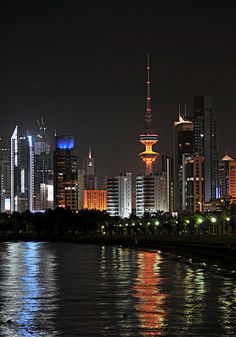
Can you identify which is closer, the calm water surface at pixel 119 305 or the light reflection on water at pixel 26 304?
the calm water surface at pixel 119 305

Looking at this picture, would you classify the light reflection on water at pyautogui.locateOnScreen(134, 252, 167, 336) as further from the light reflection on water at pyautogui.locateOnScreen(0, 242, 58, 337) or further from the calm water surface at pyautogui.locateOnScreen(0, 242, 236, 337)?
the light reflection on water at pyautogui.locateOnScreen(0, 242, 58, 337)

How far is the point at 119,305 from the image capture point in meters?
28.8

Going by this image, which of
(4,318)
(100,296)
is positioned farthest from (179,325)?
(100,296)

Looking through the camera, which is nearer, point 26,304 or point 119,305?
point 119,305

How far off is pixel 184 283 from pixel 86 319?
583 inches

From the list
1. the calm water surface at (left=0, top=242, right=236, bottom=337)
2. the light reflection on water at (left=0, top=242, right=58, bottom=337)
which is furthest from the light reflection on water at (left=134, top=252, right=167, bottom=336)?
the light reflection on water at (left=0, top=242, right=58, bottom=337)

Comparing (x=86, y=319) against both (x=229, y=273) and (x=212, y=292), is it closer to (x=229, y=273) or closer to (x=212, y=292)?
(x=212, y=292)

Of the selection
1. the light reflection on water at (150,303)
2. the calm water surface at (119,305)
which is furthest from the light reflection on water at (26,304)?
the light reflection on water at (150,303)

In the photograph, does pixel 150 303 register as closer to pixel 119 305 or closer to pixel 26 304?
pixel 119 305

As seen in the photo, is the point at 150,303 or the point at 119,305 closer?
the point at 119,305

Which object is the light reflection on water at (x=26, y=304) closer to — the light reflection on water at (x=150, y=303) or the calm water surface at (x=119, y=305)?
the calm water surface at (x=119, y=305)

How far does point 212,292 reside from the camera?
33312 mm

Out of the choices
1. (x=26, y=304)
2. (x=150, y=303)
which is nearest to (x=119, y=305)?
(x=150, y=303)

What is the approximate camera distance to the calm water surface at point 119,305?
879 inches
